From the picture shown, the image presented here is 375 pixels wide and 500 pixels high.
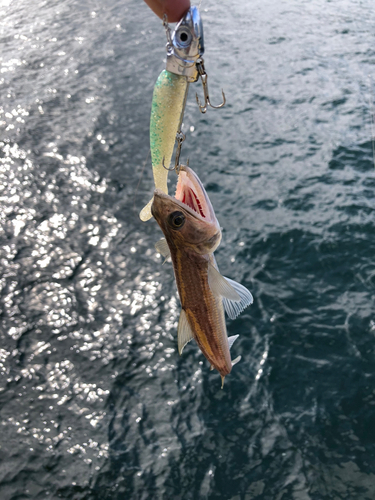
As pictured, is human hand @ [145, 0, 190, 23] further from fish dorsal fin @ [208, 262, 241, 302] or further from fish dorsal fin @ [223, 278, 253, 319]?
fish dorsal fin @ [223, 278, 253, 319]

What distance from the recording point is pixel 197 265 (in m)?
3.29

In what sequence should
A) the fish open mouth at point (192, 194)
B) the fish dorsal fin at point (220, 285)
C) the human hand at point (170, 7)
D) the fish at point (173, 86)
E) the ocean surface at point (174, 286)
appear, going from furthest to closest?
the ocean surface at point (174, 286) → the fish dorsal fin at point (220, 285) → the fish open mouth at point (192, 194) → the fish at point (173, 86) → the human hand at point (170, 7)

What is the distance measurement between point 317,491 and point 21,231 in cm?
652

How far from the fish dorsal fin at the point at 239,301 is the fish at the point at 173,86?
30.9 inches

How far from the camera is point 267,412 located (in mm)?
6715

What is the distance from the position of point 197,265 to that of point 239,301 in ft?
1.24

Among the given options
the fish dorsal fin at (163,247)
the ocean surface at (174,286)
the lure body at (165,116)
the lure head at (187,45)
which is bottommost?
the ocean surface at (174,286)

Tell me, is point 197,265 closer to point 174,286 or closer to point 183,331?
point 183,331

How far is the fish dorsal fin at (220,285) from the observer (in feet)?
10.6

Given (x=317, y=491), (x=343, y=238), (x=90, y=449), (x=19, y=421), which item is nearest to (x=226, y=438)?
(x=317, y=491)

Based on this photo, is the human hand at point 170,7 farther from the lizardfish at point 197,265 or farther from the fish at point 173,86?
the lizardfish at point 197,265

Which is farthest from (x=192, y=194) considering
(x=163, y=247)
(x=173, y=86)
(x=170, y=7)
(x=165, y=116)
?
(x=170, y=7)

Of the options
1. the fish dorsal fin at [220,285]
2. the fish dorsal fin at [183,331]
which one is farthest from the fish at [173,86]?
the fish dorsal fin at [183,331]

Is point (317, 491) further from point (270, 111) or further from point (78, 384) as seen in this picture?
point (270, 111)
